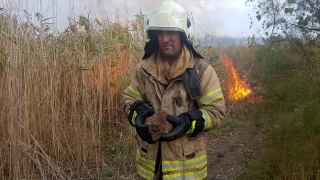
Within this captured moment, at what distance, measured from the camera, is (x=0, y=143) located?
10.0 feet

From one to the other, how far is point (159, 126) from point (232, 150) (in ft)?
9.18

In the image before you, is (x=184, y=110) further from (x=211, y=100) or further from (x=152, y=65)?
(x=152, y=65)

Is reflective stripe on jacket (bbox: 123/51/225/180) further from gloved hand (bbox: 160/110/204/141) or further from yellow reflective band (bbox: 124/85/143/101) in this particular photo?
yellow reflective band (bbox: 124/85/143/101)

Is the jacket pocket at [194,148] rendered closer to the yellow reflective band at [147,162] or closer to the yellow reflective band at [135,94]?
the yellow reflective band at [147,162]

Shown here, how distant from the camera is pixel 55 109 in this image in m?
3.30

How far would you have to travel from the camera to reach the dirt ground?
374 cm

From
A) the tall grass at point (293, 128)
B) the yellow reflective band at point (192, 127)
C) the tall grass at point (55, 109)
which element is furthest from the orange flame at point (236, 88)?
the yellow reflective band at point (192, 127)

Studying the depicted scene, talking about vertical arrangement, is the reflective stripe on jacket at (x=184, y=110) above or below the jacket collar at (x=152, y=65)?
below

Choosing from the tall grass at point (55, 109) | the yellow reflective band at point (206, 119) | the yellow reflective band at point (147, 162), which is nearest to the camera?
the yellow reflective band at point (206, 119)

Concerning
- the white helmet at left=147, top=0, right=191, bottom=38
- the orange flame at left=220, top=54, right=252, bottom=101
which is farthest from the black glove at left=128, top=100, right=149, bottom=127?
the orange flame at left=220, top=54, right=252, bottom=101

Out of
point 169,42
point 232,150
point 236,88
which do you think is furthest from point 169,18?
point 236,88

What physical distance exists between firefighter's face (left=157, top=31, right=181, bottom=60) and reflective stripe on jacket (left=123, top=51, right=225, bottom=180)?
0.42ft

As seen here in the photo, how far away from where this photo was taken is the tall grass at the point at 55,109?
2.84 meters

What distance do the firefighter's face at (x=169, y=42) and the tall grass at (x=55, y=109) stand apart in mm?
1470
